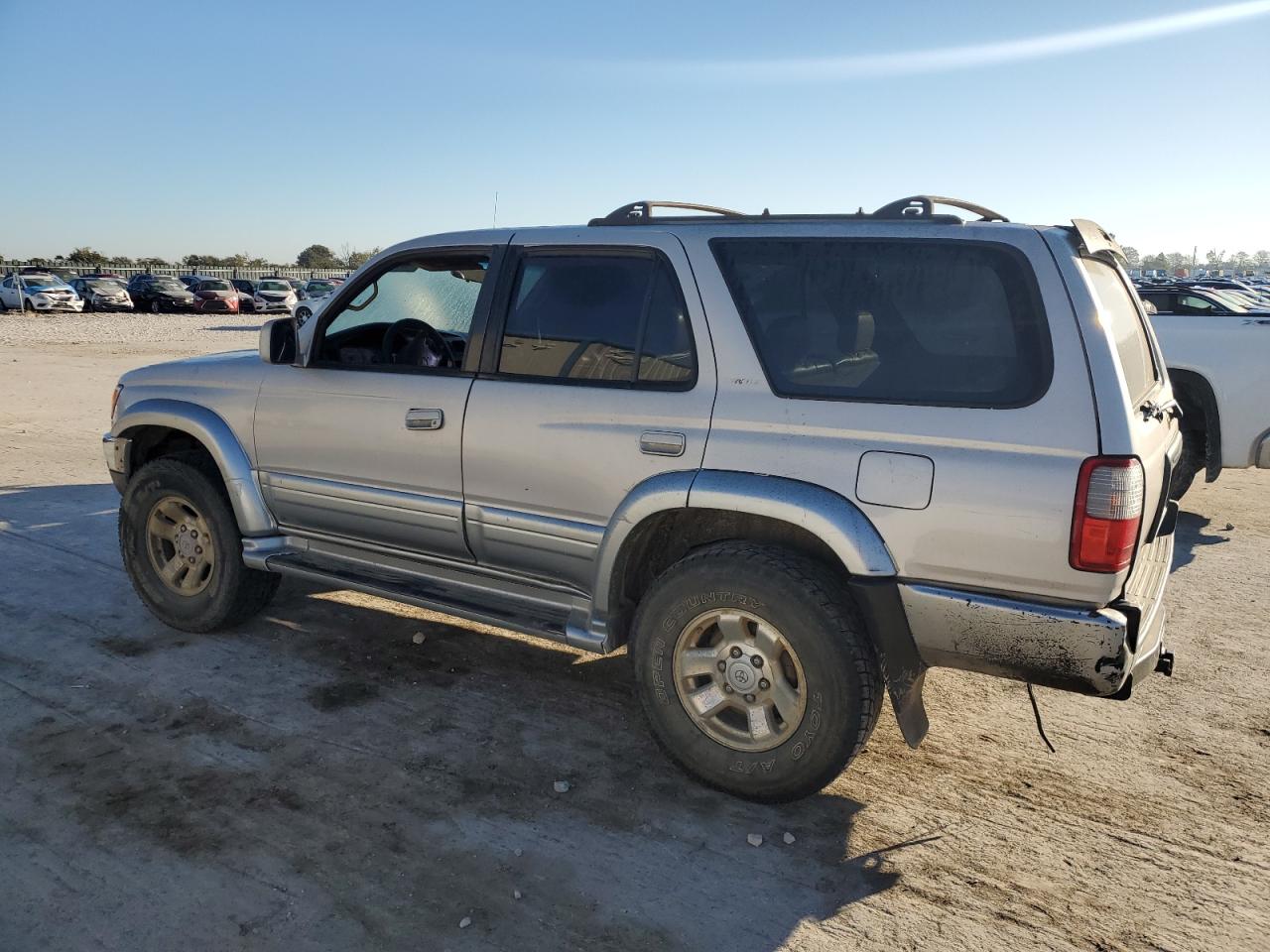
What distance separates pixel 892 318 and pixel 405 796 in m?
2.38

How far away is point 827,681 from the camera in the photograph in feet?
10.7

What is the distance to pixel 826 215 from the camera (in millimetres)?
3561

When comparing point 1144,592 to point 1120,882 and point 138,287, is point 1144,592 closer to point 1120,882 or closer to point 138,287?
point 1120,882

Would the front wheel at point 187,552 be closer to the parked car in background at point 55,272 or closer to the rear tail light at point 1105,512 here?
the rear tail light at point 1105,512

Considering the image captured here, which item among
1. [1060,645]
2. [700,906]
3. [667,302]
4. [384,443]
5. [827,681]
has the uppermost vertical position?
[667,302]

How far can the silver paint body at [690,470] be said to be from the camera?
296 centimetres

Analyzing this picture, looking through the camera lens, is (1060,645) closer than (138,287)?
Yes

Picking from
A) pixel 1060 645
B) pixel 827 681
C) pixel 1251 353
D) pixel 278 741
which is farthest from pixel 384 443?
pixel 1251 353

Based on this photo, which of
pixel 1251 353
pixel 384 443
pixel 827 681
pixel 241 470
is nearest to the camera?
pixel 827 681

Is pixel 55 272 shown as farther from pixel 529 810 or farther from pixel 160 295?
pixel 529 810

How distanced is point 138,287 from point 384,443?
37611 mm

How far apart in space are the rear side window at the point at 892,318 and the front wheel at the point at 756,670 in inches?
26.5

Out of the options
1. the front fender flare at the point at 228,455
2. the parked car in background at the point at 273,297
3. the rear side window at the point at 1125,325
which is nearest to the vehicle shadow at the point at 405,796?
the front fender flare at the point at 228,455

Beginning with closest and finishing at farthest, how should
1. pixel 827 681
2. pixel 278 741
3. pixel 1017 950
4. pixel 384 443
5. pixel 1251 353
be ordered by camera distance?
1. pixel 1017 950
2. pixel 827 681
3. pixel 278 741
4. pixel 384 443
5. pixel 1251 353
